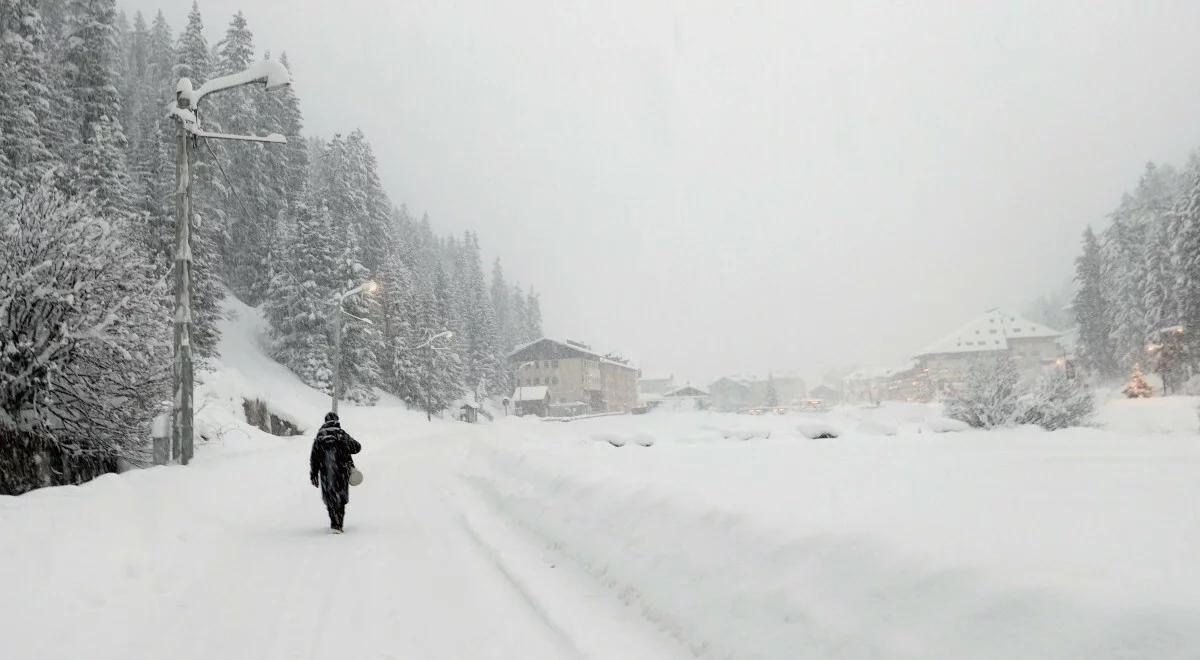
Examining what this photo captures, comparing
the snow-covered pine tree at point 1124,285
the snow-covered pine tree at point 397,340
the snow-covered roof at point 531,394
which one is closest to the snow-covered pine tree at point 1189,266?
the snow-covered pine tree at point 1124,285

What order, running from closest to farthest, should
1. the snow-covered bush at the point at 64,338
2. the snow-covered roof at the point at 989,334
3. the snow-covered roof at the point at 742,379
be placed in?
the snow-covered bush at the point at 64,338 < the snow-covered roof at the point at 989,334 < the snow-covered roof at the point at 742,379

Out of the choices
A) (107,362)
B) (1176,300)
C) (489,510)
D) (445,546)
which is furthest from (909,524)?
(1176,300)

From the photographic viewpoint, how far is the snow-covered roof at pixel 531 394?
79.6 metres

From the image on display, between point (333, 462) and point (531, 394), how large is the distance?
71.7 meters

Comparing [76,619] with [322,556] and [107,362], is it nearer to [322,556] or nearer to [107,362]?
[322,556]

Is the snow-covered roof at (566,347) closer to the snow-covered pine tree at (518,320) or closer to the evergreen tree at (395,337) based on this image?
the snow-covered pine tree at (518,320)

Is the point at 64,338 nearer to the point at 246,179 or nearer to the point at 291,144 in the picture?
the point at 246,179

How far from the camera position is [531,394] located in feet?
263

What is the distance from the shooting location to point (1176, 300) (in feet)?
132

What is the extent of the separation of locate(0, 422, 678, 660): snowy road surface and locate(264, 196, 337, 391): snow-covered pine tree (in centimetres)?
3519

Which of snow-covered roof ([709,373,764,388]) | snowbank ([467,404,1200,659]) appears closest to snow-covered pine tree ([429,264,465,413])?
snowbank ([467,404,1200,659])

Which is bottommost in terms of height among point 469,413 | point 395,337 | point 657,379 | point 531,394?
point 469,413

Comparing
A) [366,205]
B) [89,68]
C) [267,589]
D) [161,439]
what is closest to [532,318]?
[366,205]

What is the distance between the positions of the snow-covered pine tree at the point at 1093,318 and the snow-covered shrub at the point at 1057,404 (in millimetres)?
46641
